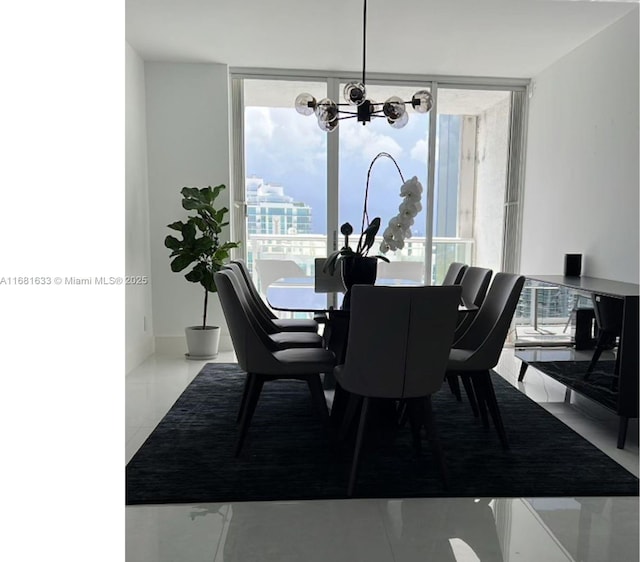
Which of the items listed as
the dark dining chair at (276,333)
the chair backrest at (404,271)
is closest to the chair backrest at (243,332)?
the dark dining chair at (276,333)

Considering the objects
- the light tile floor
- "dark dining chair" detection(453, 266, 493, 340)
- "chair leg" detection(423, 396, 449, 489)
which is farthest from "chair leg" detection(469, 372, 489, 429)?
the light tile floor

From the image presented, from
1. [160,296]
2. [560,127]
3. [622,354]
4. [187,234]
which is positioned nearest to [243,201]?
[187,234]

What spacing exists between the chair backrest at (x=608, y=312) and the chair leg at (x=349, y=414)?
1601 mm

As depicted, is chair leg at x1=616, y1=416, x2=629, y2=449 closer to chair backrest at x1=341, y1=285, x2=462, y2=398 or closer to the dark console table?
the dark console table

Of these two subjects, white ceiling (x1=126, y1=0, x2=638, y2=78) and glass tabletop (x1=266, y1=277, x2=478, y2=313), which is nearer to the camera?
glass tabletop (x1=266, y1=277, x2=478, y2=313)

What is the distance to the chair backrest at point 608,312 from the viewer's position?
289 centimetres

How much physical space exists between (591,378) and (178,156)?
4.09 meters

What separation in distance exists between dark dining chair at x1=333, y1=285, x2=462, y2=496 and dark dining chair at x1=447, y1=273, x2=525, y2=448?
0.48 m

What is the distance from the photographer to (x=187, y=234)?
4.58 metres

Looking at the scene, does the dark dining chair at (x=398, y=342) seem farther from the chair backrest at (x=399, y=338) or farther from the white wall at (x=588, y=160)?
the white wall at (x=588, y=160)

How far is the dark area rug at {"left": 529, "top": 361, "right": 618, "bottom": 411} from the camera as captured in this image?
2.94m

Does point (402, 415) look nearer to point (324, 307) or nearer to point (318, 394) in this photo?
point (318, 394)

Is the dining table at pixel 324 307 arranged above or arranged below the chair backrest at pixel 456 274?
below
